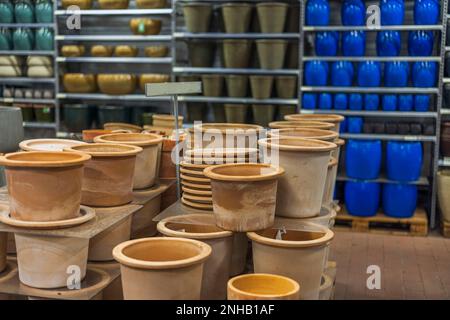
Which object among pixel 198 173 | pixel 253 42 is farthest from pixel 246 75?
pixel 198 173

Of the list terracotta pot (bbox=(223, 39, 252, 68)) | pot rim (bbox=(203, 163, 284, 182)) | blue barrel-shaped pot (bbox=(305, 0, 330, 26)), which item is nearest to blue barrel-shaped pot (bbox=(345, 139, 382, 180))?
blue barrel-shaped pot (bbox=(305, 0, 330, 26))

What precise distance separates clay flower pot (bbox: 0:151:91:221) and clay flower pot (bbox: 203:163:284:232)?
22.2 inches

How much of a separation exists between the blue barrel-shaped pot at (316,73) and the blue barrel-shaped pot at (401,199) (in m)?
1.22

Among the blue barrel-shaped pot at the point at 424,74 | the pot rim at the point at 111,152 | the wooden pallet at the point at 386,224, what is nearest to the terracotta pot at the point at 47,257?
the pot rim at the point at 111,152

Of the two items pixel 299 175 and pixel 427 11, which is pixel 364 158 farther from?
pixel 299 175

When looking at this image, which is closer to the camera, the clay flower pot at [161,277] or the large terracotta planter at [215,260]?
the clay flower pot at [161,277]

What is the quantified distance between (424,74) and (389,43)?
1.46ft

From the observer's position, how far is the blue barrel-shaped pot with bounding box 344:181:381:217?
5781mm

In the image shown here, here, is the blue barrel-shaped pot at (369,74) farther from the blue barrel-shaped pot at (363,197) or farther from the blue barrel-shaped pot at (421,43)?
the blue barrel-shaped pot at (363,197)

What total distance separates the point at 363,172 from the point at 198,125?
111 inches

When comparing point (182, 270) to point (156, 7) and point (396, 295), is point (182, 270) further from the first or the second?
point (156, 7)

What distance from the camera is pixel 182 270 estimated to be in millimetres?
2057

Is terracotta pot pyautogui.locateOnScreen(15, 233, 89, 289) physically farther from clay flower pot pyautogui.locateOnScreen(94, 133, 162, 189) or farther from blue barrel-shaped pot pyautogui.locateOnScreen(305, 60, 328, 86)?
blue barrel-shaped pot pyautogui.locateOnScreen(305, 60, 328, 86)

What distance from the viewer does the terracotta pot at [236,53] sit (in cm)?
596
